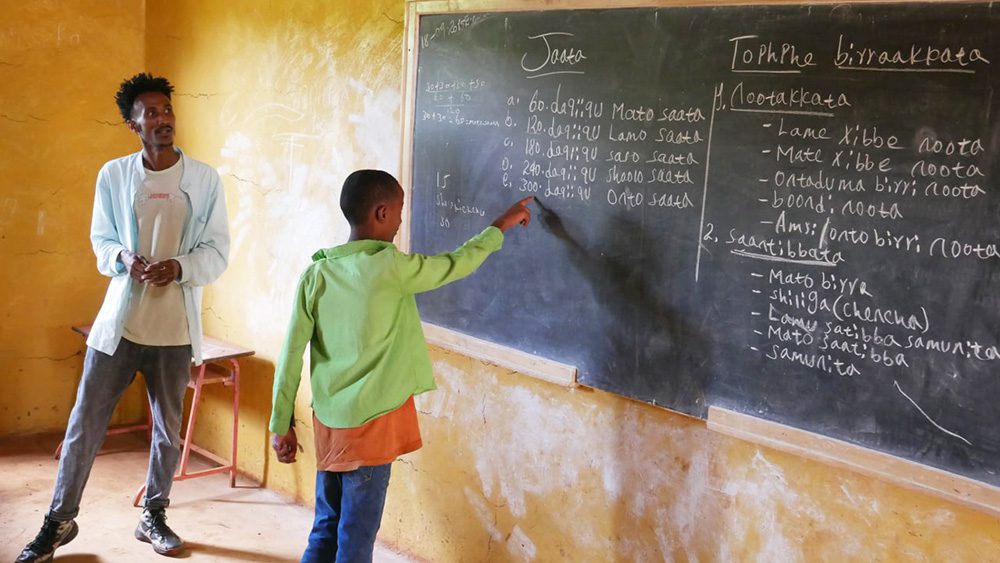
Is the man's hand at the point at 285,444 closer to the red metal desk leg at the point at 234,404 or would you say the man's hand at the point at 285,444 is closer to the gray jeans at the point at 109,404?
the gray jeans at the point at 109,404

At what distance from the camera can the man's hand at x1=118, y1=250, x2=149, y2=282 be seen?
3.54 metres

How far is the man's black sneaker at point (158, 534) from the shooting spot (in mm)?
3837

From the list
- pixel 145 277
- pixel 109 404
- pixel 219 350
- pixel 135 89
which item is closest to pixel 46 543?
pixel 109 404

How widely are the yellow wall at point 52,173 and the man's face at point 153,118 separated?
1.71 m

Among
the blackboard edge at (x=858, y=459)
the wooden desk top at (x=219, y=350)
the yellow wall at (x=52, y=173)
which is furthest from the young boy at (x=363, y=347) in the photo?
the yellow wall at (x=52, y=173)

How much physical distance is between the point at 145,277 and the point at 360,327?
4.05 feet

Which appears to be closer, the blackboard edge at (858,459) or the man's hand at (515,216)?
the blackboard edge at (858,459)

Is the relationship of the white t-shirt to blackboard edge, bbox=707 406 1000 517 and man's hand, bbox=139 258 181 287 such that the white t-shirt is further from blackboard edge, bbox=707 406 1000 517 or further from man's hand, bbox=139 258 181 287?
blackboard edge, bbox=707 406 1000 517

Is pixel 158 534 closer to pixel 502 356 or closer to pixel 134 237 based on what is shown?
pixel 134 237

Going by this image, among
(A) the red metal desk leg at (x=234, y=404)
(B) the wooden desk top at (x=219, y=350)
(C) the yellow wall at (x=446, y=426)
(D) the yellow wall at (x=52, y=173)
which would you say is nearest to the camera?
(C) the yellow wall at (x=446, y=426)

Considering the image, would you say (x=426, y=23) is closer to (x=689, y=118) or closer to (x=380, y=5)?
(x=380, y=5)

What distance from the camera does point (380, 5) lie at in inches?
151

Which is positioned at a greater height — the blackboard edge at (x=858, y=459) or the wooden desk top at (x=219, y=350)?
the blackboard edge at (x=858, y=459)

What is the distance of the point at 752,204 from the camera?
103 inches
